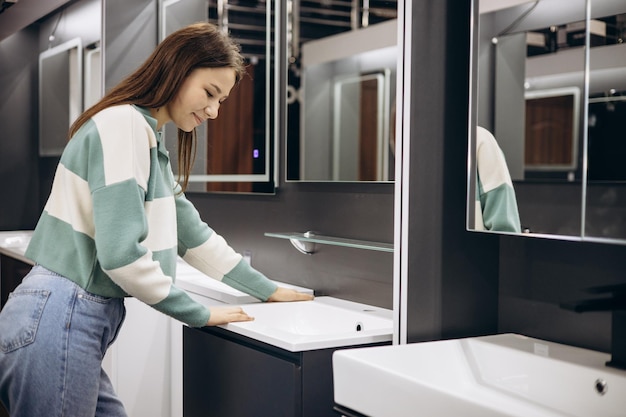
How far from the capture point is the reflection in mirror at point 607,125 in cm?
179

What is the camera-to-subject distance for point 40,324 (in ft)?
6.25

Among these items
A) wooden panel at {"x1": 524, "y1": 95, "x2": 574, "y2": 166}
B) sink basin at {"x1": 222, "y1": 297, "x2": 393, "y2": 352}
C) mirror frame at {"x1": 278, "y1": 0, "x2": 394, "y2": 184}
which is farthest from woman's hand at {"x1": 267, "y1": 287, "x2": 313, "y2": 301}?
wooden panel at {"x1": 524, "y1": 95, "x2": 574, "y2": 166}

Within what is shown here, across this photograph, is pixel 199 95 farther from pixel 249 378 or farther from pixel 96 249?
pixel 249 378

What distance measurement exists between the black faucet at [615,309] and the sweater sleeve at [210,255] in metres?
1.00

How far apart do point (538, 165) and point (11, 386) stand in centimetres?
139

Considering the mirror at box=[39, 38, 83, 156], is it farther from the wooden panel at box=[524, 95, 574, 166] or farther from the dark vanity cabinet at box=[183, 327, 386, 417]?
the wooden panel at box=[524, 95, 574, 166]

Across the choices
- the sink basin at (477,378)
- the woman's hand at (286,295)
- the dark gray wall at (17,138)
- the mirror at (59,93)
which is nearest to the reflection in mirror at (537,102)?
the sink basin at (477,378)

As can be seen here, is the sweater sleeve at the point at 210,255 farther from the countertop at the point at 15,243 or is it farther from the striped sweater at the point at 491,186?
the countertop at the point at 15,243

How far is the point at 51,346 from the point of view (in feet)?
6.23

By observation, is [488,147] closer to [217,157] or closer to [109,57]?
[217,157]

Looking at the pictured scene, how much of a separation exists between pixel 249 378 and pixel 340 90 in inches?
44.0

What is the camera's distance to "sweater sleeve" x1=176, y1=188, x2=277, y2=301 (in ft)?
7.96

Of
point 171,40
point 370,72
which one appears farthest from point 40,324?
point 370,72

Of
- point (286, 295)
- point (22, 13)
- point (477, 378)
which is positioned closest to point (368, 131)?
point (286, 295)
